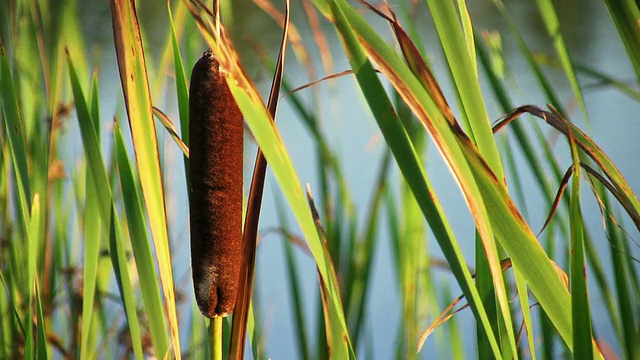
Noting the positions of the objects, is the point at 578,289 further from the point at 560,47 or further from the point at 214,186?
the point at 560,47

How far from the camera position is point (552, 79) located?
3334 mm

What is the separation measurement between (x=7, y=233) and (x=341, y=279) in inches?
18.8

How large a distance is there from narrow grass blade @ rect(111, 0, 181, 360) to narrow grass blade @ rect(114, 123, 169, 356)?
0.05ft

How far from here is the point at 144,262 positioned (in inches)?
18.8

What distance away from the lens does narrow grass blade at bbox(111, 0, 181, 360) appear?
44 centimetres

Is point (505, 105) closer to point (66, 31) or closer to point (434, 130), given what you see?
point (434, 130)

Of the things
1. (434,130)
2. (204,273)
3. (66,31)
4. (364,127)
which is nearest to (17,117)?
(66,31)

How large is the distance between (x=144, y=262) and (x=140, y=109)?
4.1 inches

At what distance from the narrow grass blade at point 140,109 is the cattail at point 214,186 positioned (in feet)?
0.11

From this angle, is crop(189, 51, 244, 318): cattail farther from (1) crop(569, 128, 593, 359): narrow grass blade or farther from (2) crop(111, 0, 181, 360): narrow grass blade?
(1) crop(569, 128, 593, 359): narrow grass blade

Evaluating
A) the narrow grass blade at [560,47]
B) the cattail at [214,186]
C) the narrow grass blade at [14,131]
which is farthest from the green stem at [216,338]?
the narrow grass blade at [560,47]

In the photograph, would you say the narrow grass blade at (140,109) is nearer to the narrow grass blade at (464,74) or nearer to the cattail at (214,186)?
the cattail at (214,186)

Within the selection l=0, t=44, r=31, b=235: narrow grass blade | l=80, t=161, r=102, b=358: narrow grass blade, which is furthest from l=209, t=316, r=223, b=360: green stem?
l=0, t=44, r=31, b=235: narrow grass blade

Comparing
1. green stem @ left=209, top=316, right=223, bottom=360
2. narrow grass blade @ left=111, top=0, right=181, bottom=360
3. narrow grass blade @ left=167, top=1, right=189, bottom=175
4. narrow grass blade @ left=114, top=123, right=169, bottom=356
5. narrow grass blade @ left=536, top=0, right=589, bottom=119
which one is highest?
narrow grass blade @ left=536, top=0, right=589, bottom=119
